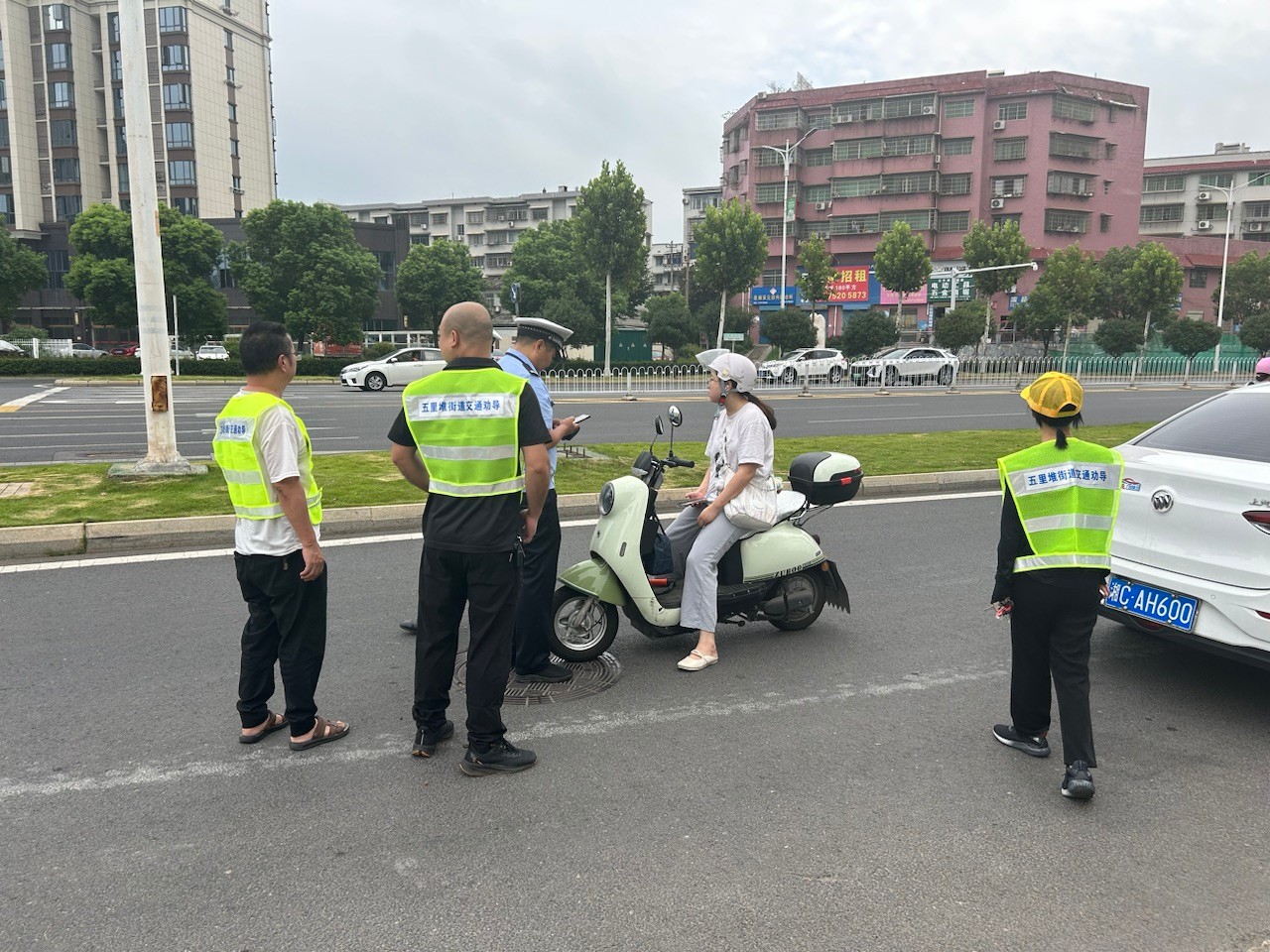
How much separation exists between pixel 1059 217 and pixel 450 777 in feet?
217

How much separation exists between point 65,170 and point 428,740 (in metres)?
76.5

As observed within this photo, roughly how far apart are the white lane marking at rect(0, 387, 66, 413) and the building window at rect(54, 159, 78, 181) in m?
47.8

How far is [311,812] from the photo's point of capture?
3.15m

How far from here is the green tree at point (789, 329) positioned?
40.6 metres

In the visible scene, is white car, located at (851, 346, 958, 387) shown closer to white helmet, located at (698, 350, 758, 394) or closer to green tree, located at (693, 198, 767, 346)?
green tree, located at (693, 198, 767, 346)

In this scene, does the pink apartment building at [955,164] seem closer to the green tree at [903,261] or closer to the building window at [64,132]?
the green tree at [903,261]

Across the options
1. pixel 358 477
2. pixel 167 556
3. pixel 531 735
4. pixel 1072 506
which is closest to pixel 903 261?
pixel 358 477

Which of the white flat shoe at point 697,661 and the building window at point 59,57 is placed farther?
the building window at point 59,57

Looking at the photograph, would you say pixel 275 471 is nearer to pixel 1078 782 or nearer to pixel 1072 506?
pixel 1072 506

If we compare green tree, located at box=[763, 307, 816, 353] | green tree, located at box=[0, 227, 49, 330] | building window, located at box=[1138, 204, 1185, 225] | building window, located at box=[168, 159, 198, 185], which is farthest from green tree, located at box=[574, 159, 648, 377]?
building window, located at box=[1138, 204, 1185, 225]

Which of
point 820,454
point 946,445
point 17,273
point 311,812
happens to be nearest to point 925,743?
point 820,454

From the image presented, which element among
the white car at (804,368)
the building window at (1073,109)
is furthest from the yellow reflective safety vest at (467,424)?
the building window at (1073,109)

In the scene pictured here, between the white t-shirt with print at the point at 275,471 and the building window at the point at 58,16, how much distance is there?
7692 centimetres

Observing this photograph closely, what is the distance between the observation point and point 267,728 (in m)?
3.73
